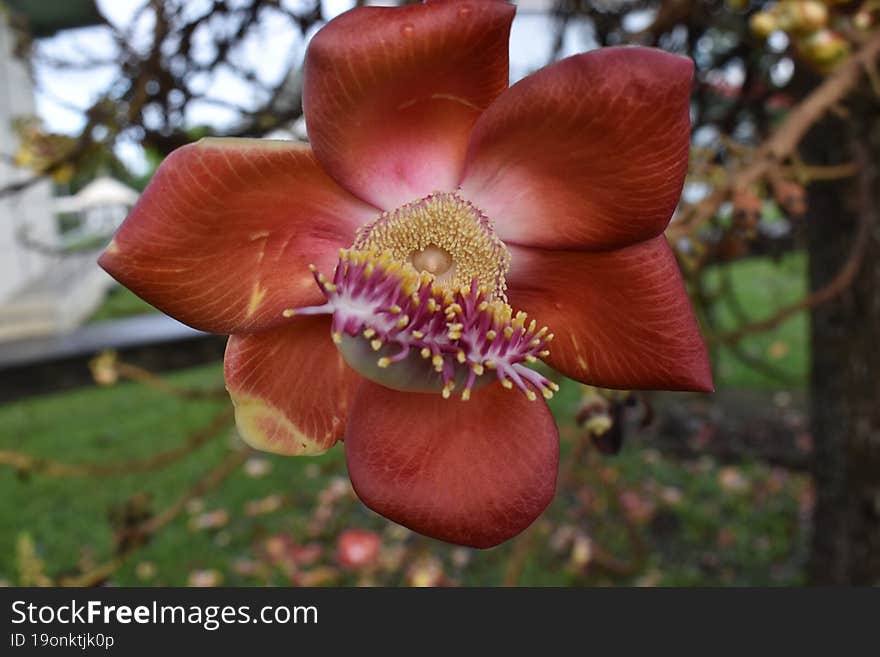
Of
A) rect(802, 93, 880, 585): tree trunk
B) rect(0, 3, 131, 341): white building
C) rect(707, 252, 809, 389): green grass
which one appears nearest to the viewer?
rect(802, 93, 880, 585): tree trunk

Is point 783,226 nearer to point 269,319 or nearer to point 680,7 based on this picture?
point 680,7

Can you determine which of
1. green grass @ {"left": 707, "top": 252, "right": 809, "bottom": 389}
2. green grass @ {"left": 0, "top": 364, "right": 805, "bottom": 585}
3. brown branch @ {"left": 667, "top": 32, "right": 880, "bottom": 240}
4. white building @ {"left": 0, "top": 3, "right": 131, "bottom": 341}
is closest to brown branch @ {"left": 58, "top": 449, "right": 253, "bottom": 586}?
brown branch @ {"left": 667, "top": 32, "right": 880, "bottom": 240}

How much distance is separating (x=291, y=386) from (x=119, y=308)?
7.62 m

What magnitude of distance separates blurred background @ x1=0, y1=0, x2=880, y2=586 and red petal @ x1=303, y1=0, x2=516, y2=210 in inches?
5.6

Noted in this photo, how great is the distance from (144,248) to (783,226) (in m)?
2.87

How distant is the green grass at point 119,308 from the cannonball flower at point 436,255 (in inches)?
233

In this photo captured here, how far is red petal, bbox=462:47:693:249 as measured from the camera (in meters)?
0.41

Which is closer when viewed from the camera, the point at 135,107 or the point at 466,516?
the point at 466,516

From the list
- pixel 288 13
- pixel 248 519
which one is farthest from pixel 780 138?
pixel 248 519

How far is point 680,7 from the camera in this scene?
41.9 inches

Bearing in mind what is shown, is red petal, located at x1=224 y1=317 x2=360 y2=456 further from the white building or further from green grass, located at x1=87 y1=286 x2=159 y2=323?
green grass, located at x1=87 y1=286 x2=159 y2=323

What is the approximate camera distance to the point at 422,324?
0.44 m

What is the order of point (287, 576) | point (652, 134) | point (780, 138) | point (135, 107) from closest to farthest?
point (652, 134)
point (780, 138)
point (135, 107)
point (287, 576)

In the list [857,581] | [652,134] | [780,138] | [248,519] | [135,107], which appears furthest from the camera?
[248,519]
